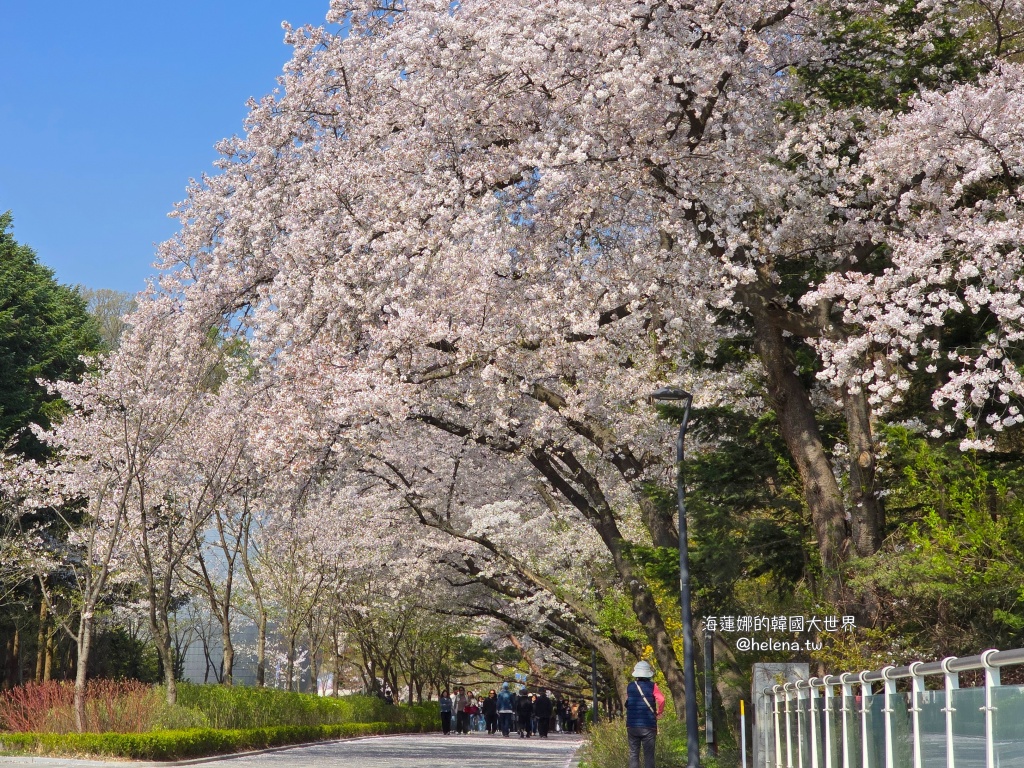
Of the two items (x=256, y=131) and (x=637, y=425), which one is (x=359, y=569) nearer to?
(x=637, y=425)

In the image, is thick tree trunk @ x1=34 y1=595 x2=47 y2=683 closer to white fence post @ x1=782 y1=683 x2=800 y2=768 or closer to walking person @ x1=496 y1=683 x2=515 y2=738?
walking person @ x1=496 y1=683 x2=515 y2=738

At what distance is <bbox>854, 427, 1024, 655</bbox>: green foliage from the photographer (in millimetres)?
11141

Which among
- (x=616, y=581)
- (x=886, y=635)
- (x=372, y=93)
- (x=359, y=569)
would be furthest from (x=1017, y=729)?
(x=359, y=569)

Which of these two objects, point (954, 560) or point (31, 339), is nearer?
point (954, 560)

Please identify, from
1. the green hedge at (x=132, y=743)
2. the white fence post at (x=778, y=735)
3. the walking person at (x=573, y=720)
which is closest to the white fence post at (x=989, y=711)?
the white fence post at (x=778, y=735)

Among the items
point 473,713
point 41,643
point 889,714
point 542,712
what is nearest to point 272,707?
point 41,643

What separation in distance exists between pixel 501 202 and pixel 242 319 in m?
4.43

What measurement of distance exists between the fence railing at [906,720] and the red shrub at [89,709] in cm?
1113

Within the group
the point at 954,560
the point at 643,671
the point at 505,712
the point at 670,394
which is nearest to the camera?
the point at 954,560

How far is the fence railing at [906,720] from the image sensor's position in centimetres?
562

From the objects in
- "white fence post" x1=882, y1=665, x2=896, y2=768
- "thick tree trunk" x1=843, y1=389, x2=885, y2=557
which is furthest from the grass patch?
"white fence post" x1=882, y1=665, x2=896, y2=768

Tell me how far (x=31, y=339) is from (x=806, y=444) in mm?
29849

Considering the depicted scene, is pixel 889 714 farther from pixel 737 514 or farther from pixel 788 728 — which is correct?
pixel 737 514

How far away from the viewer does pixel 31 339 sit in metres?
37.1
